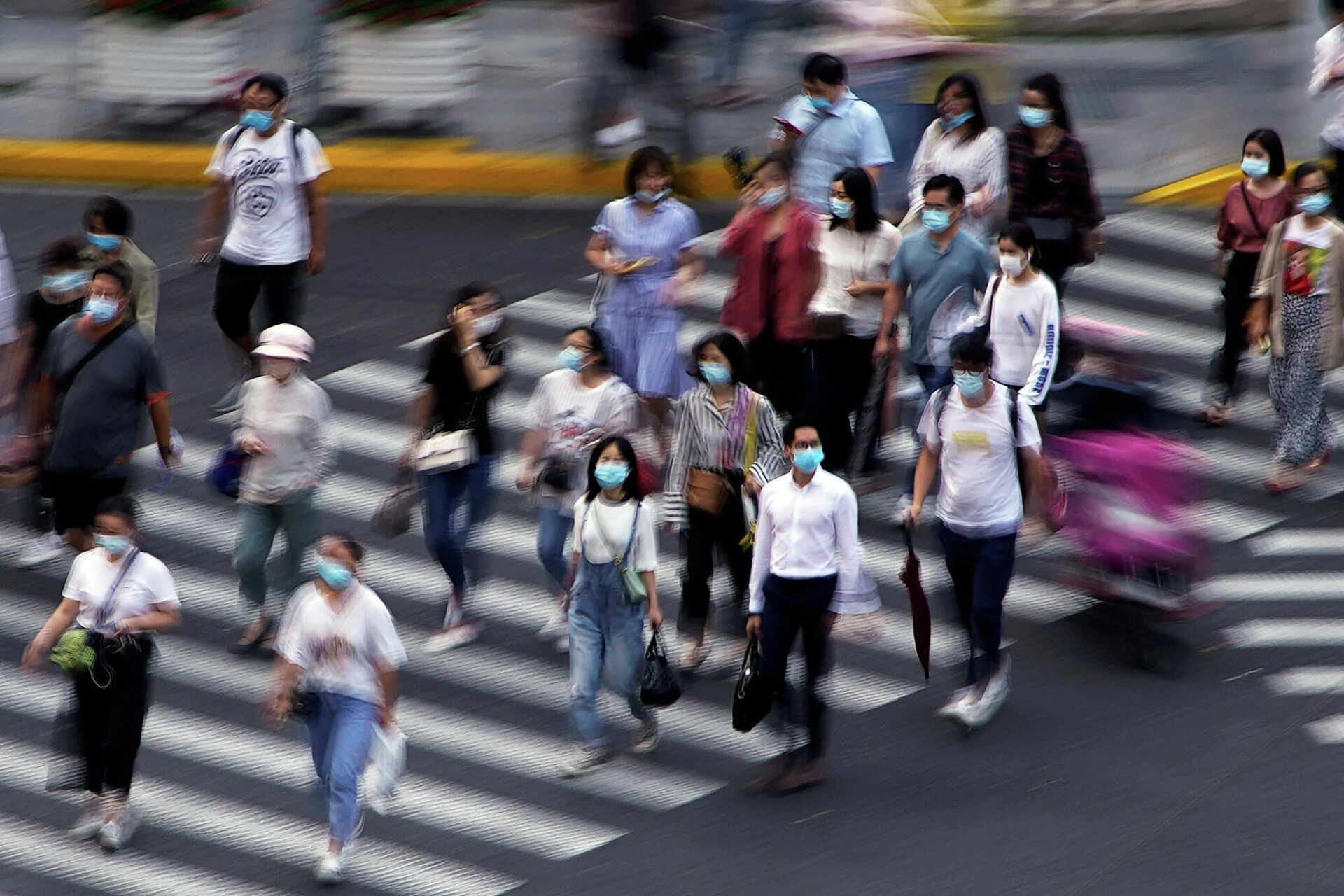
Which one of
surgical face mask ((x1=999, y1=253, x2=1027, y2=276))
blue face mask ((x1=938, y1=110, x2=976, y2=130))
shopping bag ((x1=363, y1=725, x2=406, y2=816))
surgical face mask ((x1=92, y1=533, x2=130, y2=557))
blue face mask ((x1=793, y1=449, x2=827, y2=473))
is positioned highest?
blue face mask ((x1=938, y1=110, x2=976, y2=130))

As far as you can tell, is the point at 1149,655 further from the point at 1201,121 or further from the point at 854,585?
the point at 1201,121

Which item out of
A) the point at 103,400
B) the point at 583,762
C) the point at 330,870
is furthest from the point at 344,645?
the point at 103,400

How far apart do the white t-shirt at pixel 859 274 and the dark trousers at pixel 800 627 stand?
2399mm

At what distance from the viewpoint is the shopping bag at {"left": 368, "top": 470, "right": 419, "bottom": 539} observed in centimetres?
1112

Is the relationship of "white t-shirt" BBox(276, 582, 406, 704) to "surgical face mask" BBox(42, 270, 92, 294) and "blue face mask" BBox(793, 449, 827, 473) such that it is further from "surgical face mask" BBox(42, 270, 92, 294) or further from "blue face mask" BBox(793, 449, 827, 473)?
"surgical face mask" BBox(42, 270, 92, 294)

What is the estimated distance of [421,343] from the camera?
47.0 feet

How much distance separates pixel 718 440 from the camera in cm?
1054

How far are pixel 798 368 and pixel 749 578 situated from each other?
1.44 metres

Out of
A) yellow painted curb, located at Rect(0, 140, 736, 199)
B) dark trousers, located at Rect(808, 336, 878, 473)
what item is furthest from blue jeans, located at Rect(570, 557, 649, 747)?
yellow painted curb, located at Rect(0, 140, 736, 199)

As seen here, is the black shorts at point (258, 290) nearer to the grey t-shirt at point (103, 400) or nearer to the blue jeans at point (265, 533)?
the grey t-shirt at point (103, 400)

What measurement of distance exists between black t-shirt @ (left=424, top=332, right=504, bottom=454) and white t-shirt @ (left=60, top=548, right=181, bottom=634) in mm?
1788

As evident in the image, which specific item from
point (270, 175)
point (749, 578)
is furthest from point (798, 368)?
point (270, 175)

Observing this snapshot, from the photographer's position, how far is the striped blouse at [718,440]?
10531mm

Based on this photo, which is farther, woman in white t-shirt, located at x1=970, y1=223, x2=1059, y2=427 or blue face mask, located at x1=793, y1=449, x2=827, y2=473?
woman in white t-shirt, located at x1=970, y1=223, x2=1059, y2=427
